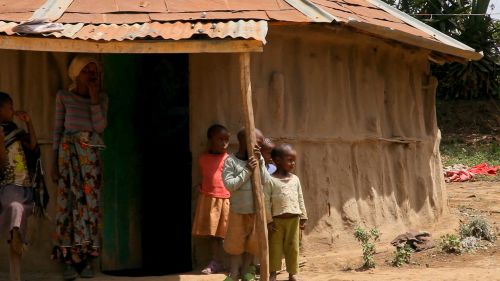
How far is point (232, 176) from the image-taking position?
21.2 feet

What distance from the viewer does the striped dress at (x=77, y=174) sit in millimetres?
6926

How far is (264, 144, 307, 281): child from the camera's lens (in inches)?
261

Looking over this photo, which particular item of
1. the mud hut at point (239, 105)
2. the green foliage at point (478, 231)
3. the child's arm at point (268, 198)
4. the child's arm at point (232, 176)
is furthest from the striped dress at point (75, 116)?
the green foliage at point (478, 231)

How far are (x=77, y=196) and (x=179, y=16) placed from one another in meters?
1.53

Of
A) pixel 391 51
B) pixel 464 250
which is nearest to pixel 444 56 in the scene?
pixel 391 51

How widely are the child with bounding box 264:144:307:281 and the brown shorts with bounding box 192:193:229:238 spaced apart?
553mm

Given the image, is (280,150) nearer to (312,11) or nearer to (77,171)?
(312,11)

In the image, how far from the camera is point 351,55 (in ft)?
27.2

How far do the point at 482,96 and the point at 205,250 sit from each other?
1679 centimetres

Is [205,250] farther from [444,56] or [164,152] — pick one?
[444,56]

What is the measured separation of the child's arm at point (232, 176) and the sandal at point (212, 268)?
0.93 m

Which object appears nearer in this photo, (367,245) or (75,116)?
(75,116)

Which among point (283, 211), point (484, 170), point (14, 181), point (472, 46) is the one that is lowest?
point (283, 211)

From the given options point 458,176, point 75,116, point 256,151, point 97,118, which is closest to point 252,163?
point 256,151
